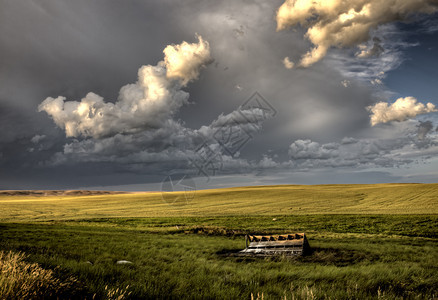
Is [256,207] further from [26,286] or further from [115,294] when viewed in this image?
[26,286]

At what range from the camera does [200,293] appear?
5949 mm

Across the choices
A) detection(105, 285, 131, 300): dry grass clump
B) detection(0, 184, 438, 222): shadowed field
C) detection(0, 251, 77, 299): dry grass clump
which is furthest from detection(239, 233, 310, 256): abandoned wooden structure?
detection(0, 184, 438, 222): shadowed field

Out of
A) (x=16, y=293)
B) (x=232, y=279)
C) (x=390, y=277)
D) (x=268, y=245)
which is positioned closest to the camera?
(x=16, y=293)

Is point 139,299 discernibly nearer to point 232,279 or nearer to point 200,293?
point 200,293

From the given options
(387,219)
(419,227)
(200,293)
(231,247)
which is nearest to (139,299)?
(200,293)

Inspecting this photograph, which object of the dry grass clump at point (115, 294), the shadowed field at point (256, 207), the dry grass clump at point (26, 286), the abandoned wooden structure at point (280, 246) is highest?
the dry grass clump at point (26, 286)

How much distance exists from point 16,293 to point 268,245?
1321 centimetres

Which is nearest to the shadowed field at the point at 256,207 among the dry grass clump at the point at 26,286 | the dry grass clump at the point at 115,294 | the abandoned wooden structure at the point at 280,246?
the abandoned wooden structure at the point at 280,246

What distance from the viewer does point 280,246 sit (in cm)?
1477

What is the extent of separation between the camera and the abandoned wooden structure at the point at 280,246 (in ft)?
46.2

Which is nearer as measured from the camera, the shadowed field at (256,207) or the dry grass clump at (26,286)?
the dry grass clump at (26,286)

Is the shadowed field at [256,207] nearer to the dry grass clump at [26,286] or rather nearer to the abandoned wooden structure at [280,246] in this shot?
the abandoned wooden structure at [280,246]

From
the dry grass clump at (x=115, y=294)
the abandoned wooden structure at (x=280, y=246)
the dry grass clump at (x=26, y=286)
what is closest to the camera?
the dry grass clump at (x=26, y=286)

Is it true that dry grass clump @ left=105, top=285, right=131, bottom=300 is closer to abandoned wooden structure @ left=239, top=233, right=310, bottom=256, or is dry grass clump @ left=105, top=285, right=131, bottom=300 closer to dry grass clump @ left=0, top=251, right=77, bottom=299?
dry grass clump @ left=0, top=251, right=77, bottom=299
